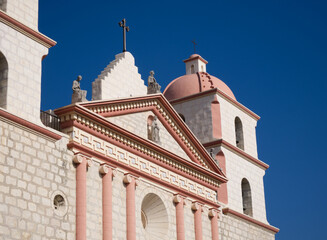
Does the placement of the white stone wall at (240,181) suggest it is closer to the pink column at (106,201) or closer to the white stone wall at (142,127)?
the white stone wall at (142,127)

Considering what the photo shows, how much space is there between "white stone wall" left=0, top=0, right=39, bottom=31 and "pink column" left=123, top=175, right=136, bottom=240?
5.88 meters

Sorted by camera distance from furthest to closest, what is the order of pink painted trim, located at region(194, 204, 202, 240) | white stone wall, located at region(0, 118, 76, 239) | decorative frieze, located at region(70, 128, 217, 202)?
pink painted trim, located at region(194, 204, 202, 240) → decorative frieze, located at region(70, 128, 217, 202) → white stone wall, located at region(0, 118, 76, 239)

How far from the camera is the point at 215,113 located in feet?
103

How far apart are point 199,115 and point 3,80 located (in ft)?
42.7

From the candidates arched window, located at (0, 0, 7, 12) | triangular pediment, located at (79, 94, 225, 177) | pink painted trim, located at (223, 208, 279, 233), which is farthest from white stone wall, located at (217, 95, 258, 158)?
arched window, located at (0, 0, 7, 12)

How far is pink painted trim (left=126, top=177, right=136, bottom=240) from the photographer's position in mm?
23047

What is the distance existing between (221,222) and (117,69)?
763cm

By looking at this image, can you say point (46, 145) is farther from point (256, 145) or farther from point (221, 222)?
point (256, 145)

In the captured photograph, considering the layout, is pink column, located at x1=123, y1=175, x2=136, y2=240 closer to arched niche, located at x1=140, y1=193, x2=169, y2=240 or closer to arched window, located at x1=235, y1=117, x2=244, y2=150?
arched niche, located at x1=140, y1=193, x2=169, y2=240

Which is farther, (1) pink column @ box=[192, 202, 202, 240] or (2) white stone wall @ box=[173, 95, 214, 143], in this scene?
(2) white stone wall @ box=[173, 95, 214, 143]

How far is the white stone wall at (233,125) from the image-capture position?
3170 centimetres

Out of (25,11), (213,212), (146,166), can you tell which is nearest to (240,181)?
(213,212)

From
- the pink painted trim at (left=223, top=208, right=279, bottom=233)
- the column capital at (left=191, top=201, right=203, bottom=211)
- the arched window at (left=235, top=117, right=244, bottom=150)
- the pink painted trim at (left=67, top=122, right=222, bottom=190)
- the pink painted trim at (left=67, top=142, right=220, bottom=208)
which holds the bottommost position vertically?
the column capital at (left=191, top=201, right=203, bottom=211)

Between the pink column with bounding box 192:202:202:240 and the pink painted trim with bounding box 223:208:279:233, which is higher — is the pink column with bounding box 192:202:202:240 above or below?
below
